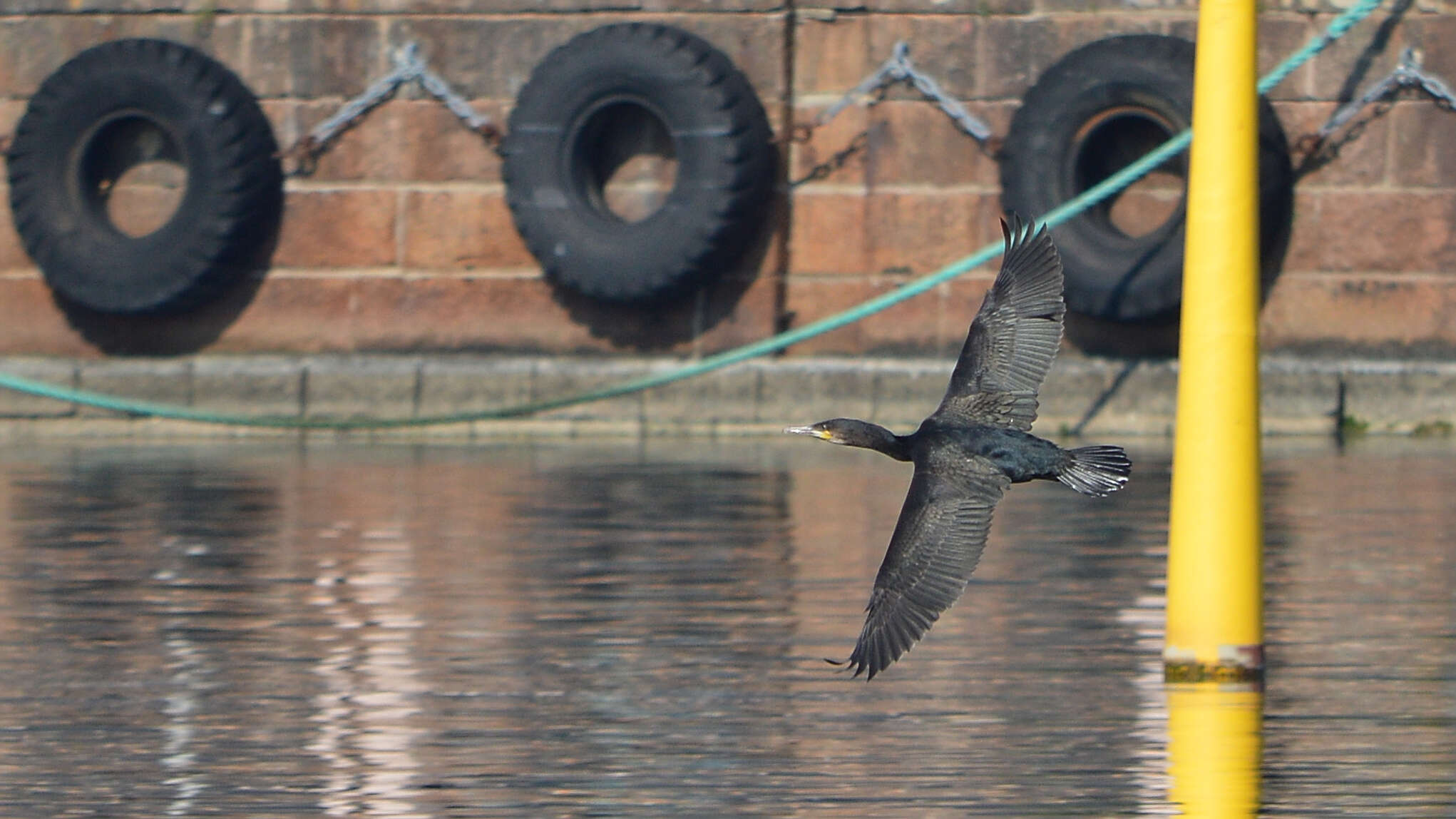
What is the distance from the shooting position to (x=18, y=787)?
5.64 m

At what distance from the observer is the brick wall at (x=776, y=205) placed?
45.9 feet

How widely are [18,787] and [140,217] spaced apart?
9.52 meters

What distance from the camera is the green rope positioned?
1288 centimetres

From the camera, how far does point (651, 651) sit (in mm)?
7500

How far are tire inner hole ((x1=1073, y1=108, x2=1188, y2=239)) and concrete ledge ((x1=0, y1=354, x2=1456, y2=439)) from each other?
747 mm

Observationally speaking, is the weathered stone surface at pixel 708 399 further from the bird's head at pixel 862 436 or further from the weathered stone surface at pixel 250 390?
the bird's head at pixel 862 436

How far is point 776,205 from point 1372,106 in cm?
313

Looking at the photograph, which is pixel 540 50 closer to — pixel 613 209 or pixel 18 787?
pixel 613 209

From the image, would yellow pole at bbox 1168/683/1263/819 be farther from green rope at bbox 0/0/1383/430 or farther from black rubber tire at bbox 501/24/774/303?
black rubber tire at bbox 501/24/774/303

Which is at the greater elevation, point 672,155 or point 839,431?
Result: point 672,155

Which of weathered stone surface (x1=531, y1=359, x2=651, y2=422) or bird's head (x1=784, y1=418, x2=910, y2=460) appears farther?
weathered stone surface (x1=531, y1=359, x2=651, y2=422)

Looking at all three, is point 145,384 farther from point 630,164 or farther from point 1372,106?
point 1372,106

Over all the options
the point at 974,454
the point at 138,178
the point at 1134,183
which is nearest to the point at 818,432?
the point at 974,454

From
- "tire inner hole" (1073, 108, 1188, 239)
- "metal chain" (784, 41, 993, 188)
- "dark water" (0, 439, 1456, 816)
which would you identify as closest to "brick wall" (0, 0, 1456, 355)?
"metal chain" (784, 41, 993, 188)
